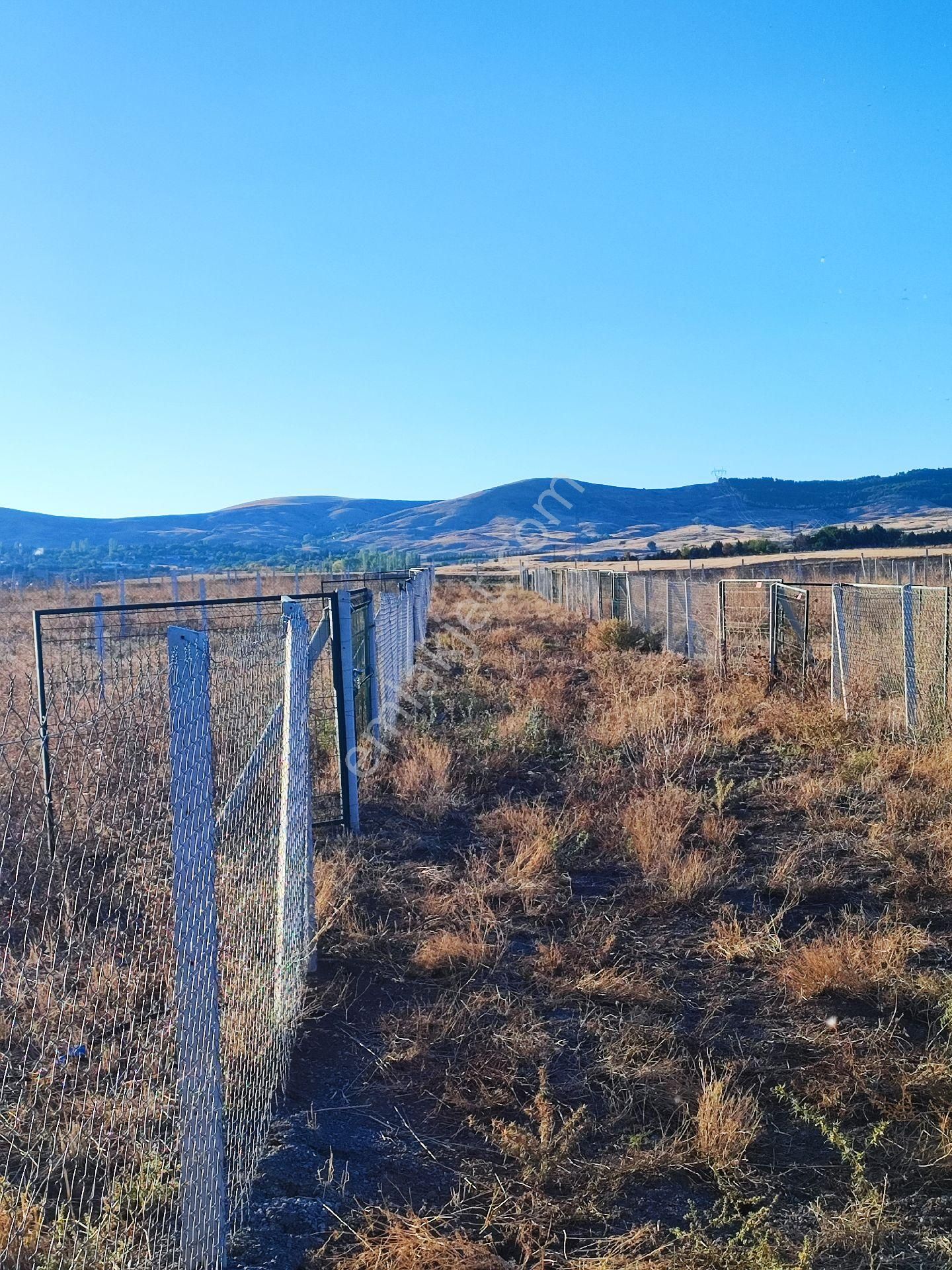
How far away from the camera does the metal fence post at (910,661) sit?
29.9 feet

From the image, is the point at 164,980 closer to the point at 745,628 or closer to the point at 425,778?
the point at 425,778

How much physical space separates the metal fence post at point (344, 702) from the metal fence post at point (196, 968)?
4.36 m

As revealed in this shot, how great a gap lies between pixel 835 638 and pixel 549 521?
161 meters

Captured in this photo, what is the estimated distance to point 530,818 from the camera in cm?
669

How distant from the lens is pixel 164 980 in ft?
13.9

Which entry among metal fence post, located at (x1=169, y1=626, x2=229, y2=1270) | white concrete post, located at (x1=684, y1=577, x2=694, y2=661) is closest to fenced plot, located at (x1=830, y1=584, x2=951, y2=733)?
white concrete post, located at (x1=684, y1=577, x2=694, y2=661)

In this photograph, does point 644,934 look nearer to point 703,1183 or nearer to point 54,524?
point 703,1183

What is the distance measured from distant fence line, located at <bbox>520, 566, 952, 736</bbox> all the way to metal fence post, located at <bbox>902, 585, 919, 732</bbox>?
0.01m

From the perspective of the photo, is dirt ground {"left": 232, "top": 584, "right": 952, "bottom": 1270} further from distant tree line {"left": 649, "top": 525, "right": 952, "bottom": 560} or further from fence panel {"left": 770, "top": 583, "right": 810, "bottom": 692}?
distant tree line {"left": 649, "top": 525, "right": 952, "bottom": 560}

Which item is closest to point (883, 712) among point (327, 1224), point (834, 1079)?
point (834, 1079)

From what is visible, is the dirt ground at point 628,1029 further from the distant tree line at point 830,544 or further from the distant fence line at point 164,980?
the distant tree line at point 830,544

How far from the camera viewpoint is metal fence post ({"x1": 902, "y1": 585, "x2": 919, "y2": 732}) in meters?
9.10

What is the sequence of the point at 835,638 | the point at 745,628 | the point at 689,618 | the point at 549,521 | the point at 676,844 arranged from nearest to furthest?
the point at 676,844 → the point at 835,638 → the point at 745,628 → the point at 689,618 → the point at 549,521

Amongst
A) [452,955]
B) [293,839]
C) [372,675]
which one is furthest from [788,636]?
[293,839]
